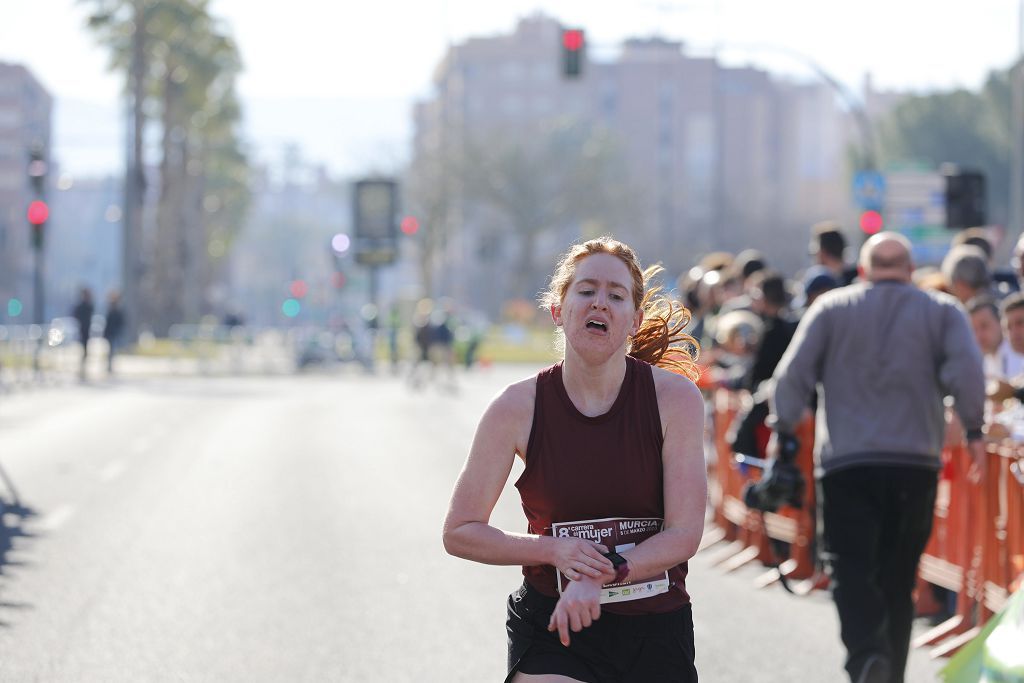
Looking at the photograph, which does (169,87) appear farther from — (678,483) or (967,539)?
(678,483)

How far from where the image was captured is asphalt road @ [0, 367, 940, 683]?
8.09 meters

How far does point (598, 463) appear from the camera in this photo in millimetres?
4285

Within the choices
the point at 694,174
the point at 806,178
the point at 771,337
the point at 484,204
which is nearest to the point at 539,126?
the point at 484,204

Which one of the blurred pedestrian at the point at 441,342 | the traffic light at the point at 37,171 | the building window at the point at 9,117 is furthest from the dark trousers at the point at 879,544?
the building window at the point at 9,117

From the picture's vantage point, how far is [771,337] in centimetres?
1077

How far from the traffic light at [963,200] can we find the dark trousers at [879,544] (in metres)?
20.0

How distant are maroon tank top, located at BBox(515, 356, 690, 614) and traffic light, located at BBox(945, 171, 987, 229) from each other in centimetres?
2291

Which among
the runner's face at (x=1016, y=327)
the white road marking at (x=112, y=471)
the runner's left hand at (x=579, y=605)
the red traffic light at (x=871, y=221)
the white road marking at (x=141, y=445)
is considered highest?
the red traffic light at (x=871, y=221)

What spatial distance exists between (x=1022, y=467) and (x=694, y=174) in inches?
5522

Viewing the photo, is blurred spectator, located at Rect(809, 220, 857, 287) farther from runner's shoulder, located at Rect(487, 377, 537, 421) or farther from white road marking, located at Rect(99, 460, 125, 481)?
white road marking, located at Rect(99, 460, 125, 481)

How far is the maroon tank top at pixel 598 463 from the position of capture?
4.29m

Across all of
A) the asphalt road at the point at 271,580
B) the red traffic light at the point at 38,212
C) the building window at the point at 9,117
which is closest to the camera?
the asphalt road at the point at 271,580

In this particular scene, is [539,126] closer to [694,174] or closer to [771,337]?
[694,174]

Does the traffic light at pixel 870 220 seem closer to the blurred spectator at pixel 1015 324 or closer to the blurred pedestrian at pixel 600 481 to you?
the blurred spectator at pixel 1015 324
